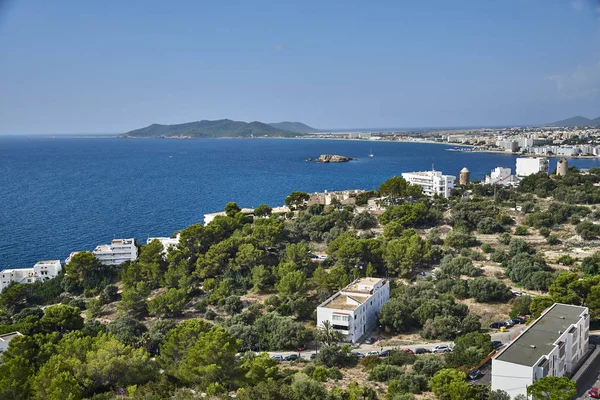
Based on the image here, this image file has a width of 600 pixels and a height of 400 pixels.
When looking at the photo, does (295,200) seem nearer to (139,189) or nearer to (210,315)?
(210,315)

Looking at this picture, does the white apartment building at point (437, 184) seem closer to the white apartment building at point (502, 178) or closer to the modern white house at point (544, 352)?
the white apartment building at point (502, 178)

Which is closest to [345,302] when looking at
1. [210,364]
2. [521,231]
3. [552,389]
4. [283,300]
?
[283,300]

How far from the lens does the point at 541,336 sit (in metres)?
15.4

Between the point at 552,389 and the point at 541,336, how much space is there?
3274mm

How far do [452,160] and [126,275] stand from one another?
83282 mm

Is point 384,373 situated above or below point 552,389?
below

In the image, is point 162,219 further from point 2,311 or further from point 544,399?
point 544,399

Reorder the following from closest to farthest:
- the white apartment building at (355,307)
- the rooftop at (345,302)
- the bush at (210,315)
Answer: the white apartment building at (355,307), the rooftop at (345,302), the bush at (210,315)

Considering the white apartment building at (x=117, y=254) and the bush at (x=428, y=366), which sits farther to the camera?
the white apartment building at (x=117, y=254)

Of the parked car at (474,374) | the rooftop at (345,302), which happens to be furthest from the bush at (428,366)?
the rooftop at (345,302)

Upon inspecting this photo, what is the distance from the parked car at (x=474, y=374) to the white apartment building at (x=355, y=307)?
556 centimetres

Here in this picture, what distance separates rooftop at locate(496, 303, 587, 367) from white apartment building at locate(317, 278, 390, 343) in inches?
259

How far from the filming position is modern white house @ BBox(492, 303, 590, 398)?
44.3 feet

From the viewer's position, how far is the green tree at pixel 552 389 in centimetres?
1223
